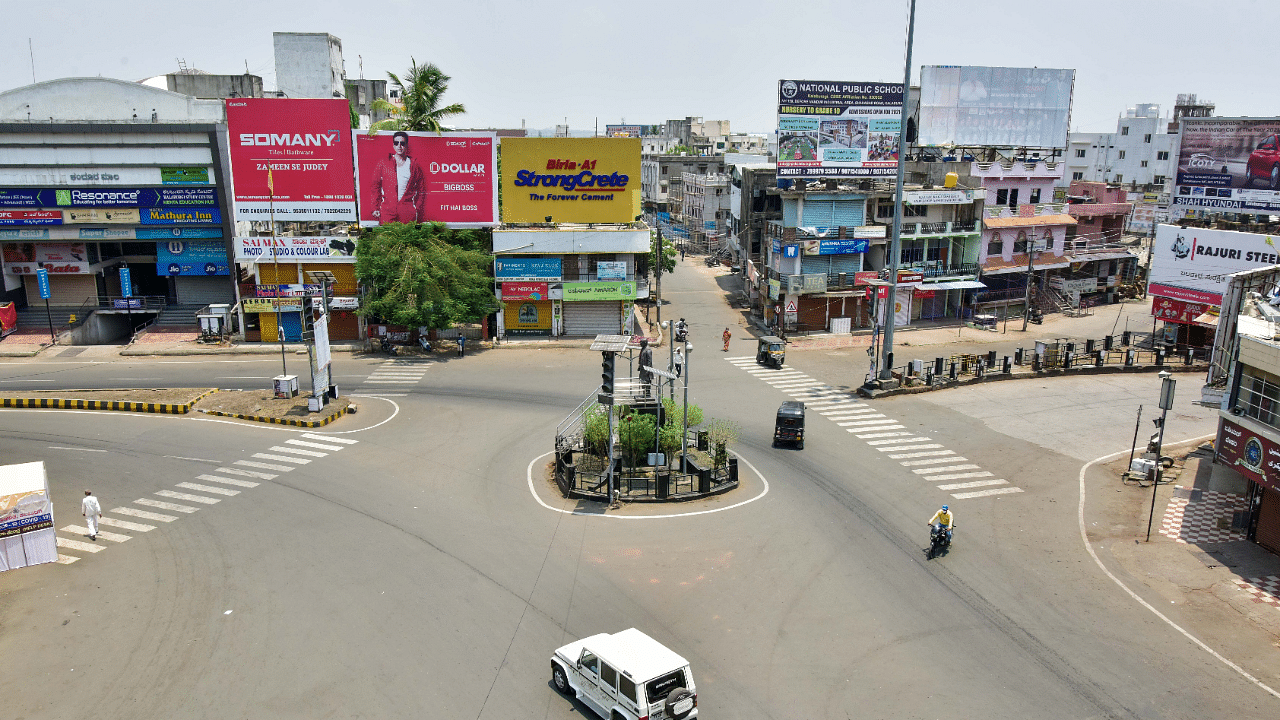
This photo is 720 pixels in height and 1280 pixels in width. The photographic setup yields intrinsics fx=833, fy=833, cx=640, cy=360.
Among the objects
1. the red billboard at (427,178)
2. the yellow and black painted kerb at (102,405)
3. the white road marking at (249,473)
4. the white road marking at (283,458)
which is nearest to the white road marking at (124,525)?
the white road marking at (249,473)

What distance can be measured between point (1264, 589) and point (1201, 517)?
501 centimetres

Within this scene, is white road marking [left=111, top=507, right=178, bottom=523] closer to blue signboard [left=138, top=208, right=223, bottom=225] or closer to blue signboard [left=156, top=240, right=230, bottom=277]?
blue signboard [left=138, top=208, right=223, bottom=225]

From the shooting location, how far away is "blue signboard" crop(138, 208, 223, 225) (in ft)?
164

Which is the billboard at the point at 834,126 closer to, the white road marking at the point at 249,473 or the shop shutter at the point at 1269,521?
the shop shutter at the point at 1269,521

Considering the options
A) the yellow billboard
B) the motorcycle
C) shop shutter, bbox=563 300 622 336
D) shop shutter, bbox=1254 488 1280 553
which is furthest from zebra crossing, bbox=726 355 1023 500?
the yellow billboard

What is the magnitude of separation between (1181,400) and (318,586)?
1510 inches

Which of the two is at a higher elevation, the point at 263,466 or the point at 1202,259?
the point at 1202,259

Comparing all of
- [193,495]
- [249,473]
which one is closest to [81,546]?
[193,495]

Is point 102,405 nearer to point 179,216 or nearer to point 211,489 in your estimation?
point 211,489

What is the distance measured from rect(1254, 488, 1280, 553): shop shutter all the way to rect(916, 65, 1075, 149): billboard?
124 ft

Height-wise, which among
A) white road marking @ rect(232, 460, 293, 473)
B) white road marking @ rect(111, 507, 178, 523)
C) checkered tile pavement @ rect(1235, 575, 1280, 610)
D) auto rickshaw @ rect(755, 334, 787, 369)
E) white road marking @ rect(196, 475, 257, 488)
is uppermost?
auto rickshaw @ rect(755, 334, 787, 369)

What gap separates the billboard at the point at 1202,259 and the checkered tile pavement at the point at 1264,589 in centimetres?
2910

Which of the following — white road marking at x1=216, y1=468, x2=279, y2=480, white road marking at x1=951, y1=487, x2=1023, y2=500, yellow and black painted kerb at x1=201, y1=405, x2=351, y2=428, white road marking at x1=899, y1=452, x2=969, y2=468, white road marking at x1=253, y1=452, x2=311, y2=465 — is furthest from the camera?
yellow and black painted kerb at x1=201, y1=405, x2=351, y2=428

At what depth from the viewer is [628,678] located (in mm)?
15008
